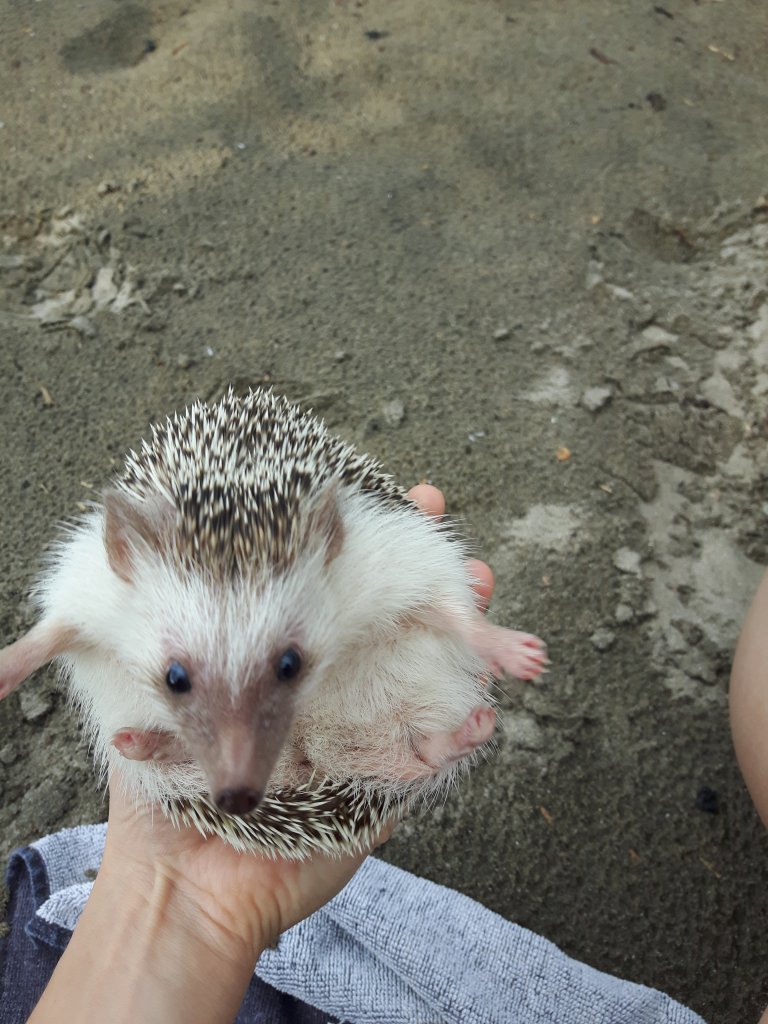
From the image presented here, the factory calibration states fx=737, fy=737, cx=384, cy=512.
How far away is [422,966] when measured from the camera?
5.94 feet

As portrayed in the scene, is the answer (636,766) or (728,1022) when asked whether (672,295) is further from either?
(728,1022)

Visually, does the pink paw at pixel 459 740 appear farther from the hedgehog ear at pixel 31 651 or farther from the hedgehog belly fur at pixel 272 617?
the hedgehog ear at pixel 31 651

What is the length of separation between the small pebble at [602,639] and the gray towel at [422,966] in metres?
0.89

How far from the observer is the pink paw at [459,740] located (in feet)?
5.00

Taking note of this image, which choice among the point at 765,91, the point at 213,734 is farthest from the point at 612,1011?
the point at 765,91

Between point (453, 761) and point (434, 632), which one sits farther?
point (434, 632)

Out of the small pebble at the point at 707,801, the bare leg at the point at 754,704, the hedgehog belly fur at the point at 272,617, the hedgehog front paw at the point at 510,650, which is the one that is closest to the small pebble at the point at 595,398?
the bare leg at the point at 754,704

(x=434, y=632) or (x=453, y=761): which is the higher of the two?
(x=434, y=632)

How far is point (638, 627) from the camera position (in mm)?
2473

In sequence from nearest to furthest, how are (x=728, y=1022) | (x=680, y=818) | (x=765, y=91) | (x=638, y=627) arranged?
(x=728, y=1022)
(x=680, y=818)
(x=638, y=627)
(x=765, y=91)

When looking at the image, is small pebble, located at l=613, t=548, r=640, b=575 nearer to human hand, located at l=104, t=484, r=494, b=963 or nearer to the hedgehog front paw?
the hedgehog front paw

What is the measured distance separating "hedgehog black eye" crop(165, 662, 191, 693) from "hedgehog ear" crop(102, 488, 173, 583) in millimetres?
250

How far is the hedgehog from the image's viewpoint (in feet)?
4.72

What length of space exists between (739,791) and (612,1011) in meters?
0.79
